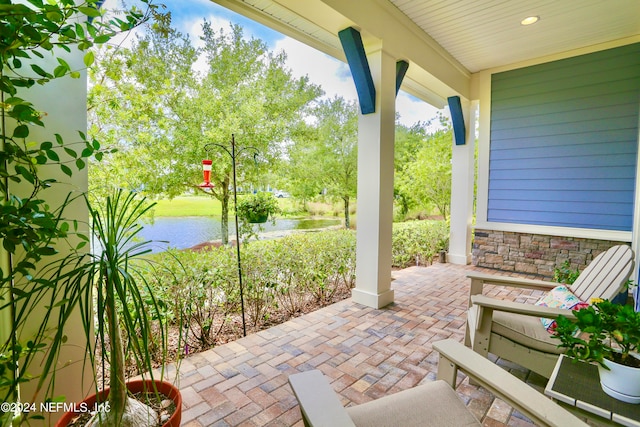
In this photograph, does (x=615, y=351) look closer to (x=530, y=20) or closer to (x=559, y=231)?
(x=530, y=20)

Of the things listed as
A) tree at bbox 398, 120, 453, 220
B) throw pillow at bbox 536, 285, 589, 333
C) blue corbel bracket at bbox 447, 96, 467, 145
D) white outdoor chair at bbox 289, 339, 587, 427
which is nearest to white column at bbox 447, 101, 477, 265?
blue corbel bracket at bbox 447, 96, 467, 145

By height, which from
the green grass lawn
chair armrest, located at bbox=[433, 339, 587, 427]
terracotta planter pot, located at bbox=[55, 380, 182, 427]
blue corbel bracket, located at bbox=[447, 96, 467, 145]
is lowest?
terracotta planter pot, located at bbox=[55, 380, 182, 427]

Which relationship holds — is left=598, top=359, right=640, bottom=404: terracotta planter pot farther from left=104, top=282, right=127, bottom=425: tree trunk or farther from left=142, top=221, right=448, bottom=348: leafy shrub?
left=142, top=221, right=448, bottom=348: leafy shrub

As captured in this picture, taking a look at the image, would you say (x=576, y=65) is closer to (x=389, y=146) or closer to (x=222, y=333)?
(x=389, y=146)

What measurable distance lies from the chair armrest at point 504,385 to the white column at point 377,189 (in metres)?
1.97

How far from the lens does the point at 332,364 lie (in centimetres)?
231

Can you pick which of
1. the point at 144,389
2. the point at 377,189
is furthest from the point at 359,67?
the point at 144,389

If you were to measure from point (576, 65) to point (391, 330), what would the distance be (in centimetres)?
495

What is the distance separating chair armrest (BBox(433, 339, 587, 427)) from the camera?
1.02 metres

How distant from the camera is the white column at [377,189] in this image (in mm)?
3355

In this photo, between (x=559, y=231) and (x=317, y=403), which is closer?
(x=317, y=403)

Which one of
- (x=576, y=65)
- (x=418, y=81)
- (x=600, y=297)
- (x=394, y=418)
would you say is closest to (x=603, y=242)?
(x=576, y=65)

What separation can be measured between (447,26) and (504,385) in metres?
4.14

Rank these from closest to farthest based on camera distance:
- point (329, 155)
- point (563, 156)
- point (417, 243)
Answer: point (563, 156), point (417, 243), point (329, 155)
